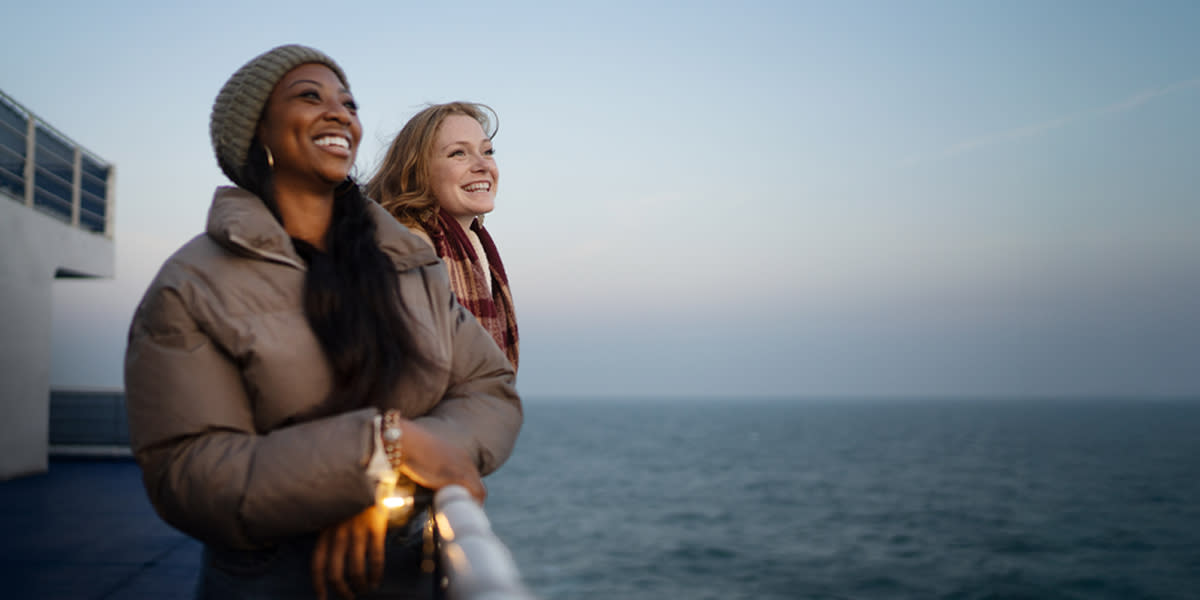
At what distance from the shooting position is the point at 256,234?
1.16 meters

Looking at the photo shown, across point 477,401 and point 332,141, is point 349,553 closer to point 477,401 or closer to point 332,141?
point 477,401

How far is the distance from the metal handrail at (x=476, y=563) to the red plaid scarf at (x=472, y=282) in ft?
4.51

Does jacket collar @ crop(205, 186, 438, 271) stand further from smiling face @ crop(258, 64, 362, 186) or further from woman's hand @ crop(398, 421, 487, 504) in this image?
woman's hand @ crop(398, 421, 487, 504)

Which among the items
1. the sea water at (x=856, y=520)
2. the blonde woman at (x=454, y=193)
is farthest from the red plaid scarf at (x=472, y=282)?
the sea water at (x=856, y=520)

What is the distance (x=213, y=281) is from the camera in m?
1.11

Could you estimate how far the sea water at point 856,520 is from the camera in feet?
115

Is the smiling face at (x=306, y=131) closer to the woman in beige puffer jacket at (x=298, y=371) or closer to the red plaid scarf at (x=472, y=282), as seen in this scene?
the woman in beige puffer jacket at (x=298, y=371)

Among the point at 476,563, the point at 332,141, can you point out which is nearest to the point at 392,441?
the point at 476,563

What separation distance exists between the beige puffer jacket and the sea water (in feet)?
72.3

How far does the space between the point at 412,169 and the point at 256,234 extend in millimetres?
1263

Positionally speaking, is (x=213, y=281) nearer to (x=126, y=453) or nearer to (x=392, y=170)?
(x=392, y=170)

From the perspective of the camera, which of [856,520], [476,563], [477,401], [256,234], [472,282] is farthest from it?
[856,520]

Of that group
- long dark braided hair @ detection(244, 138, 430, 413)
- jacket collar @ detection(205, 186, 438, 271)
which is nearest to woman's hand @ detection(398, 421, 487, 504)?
long dark braided hair @ detection(244, 138, 430, 413)

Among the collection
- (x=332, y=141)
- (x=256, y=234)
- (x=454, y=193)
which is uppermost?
(x=454, y=193)
